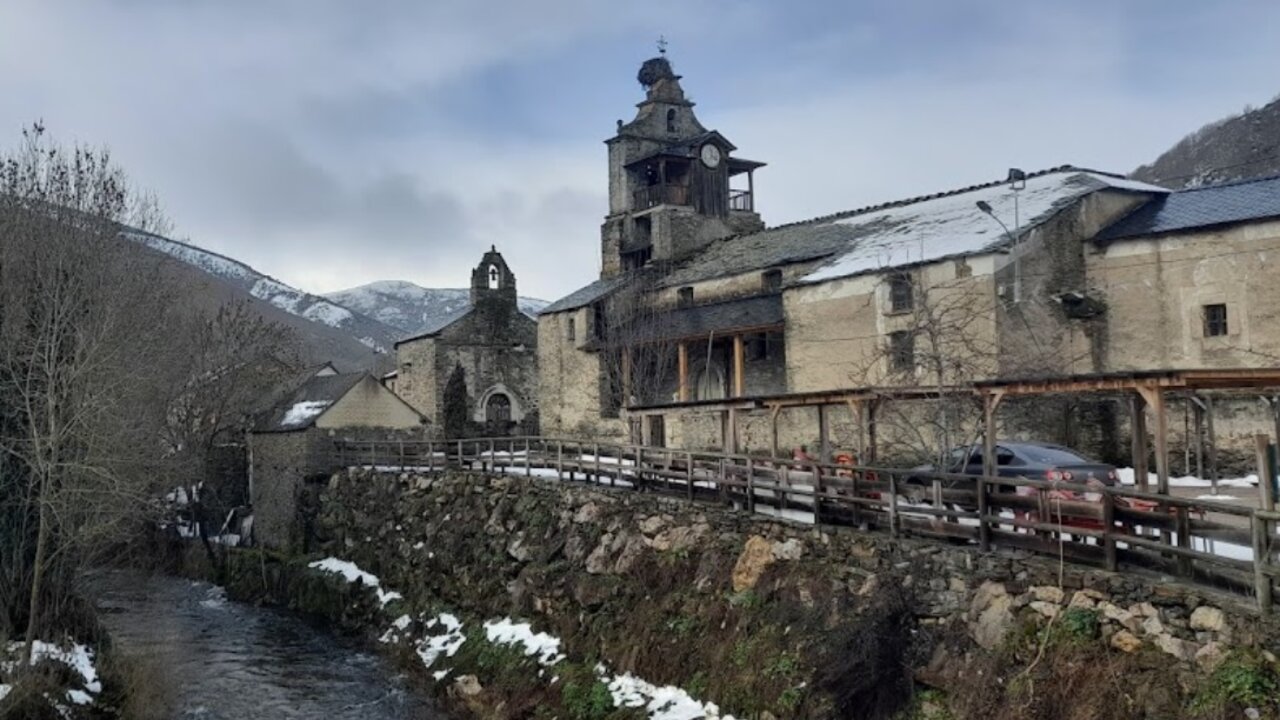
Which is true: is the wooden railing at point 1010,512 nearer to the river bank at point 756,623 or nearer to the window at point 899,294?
A: the river bank at point 756,623

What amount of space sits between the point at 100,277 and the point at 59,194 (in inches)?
78.8

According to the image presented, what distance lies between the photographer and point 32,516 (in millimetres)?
18406

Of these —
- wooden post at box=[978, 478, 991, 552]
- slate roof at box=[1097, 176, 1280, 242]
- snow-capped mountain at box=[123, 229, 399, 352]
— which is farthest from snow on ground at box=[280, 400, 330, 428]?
snow-capped mountain at box=[123, 229, 399, 352]

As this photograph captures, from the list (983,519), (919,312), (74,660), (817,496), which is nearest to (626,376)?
(919,312)

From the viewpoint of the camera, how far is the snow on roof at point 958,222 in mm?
27234

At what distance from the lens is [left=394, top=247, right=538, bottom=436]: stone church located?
4516 cm

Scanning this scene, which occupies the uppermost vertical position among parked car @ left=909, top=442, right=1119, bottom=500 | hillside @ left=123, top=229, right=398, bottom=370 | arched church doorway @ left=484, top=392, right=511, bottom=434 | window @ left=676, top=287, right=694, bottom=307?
hillside @ left=123, top=229, right=398, bottom=370

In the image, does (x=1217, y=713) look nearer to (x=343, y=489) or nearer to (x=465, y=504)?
(x=465, y=504)

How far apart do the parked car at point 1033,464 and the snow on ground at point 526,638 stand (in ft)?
23.4

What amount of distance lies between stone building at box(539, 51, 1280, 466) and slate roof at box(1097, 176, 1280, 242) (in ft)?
0.24

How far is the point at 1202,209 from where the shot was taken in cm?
2584

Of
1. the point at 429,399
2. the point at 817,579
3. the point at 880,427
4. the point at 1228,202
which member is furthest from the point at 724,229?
the point at 817,579

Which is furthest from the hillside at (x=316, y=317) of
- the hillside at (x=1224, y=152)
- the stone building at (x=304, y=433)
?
the hillside at (x=1224, y=152)

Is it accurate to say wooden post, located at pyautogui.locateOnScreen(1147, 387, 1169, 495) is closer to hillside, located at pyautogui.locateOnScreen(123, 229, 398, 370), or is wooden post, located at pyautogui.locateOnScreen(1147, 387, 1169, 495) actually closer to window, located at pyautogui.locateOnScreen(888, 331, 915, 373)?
window, located at pyautogui.locateOnScreen(888, 331, 915, 373)
